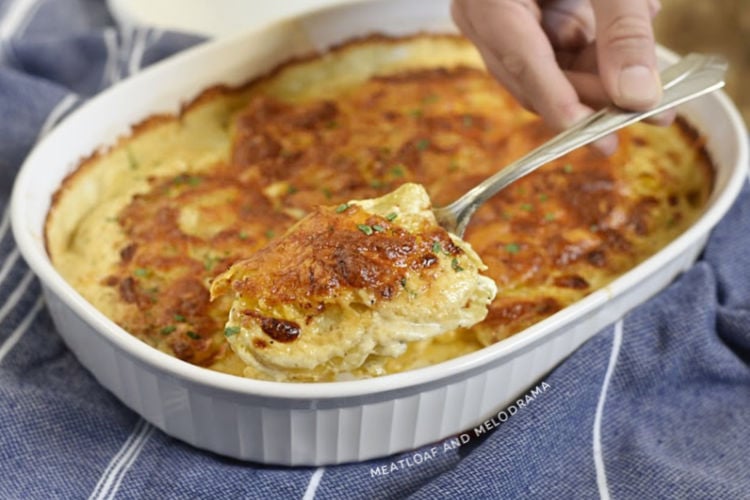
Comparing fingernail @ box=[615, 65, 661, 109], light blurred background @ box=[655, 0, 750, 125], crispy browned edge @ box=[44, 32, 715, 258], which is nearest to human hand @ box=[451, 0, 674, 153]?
fingernail @ box=[615, 65, 661, 109]

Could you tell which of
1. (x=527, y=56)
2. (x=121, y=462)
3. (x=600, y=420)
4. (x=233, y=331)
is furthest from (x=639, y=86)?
(x=121, y=462)

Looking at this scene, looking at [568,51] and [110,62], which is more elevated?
[568,51]

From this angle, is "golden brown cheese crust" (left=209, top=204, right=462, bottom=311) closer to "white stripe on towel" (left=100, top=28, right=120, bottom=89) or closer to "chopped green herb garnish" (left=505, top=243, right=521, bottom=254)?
"chopped green herb garnish" (left=505, top=243, right=521, bottom=254)

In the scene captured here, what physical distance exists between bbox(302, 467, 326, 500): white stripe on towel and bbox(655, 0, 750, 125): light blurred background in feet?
12.5

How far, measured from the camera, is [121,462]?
1.97m

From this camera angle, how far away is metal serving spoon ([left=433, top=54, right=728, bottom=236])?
2031 millimetres

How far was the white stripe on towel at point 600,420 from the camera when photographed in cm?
196

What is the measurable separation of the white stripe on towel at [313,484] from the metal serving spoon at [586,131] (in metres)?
0.58

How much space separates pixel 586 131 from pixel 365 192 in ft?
2.03

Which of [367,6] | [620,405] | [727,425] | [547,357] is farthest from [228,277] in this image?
[367,6]

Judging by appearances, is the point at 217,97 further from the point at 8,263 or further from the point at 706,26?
the point at 706,26

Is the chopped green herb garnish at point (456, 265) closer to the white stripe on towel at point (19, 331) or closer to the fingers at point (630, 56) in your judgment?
the fingers at point (630, 56)

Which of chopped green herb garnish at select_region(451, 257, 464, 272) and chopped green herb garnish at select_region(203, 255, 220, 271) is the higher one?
chopped green herb garnish at select_region(451, 257, 464, 272)

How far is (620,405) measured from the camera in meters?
2.13
